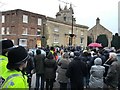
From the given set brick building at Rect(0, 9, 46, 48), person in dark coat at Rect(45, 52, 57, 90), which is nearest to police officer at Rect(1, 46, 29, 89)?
person in dark coat at Rect(45, 52, 57, 90)

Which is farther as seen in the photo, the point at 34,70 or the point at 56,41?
the point at 56,41

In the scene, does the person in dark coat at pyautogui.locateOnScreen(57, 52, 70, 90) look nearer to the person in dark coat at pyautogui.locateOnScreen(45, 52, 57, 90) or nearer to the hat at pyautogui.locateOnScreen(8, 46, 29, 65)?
the person in dark coat at pyautogui.locateOnScreen(45, 52, 57, 90)

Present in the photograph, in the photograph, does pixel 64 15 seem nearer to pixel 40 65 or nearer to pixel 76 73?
pixel 40 65

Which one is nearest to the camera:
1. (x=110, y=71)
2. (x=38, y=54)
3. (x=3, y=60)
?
(x=3, y=60)

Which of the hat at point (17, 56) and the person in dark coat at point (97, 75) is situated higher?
the hat at point (17, 56)

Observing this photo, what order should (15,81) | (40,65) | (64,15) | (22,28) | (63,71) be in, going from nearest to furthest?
(15,81), (63,71), (40,65), (22,28), (64,15)

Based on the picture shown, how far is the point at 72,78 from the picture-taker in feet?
27.4

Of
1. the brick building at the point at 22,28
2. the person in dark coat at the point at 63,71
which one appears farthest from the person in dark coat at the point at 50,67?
the brick building at the point at 22,28

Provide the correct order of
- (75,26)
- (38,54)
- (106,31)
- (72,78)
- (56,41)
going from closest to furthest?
(72,78), (38,54), (56,41), (75,26), (106,31)

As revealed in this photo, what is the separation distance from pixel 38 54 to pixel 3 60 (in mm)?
6209

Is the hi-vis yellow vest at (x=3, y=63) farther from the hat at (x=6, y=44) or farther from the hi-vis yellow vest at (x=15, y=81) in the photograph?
the hi-vis yellow vest at (x=15, y=81)

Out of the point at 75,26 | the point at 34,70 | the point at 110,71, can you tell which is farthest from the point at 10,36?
the point at 110,71

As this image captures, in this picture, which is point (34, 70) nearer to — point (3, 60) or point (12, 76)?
point (3, 60)

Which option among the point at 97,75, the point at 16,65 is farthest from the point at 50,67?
the point at 16,65
